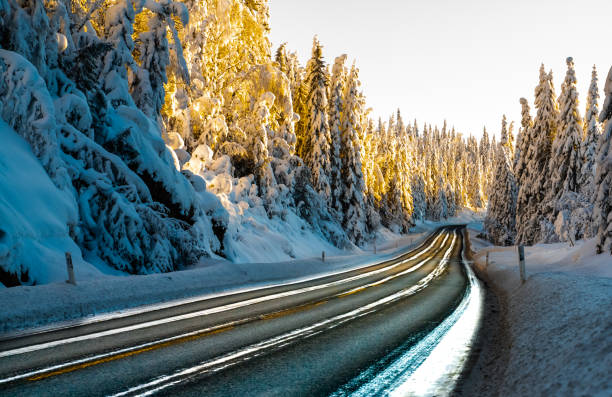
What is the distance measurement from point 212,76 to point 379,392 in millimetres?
28333

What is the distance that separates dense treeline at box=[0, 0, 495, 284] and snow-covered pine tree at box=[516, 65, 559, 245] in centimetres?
1558

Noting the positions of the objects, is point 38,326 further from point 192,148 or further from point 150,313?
point 192,148

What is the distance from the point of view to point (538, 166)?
38.7 meters

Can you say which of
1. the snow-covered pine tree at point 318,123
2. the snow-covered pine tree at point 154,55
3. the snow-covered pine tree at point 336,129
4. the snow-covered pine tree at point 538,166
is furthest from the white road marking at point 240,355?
the snow-covered pine tree at point 538,166

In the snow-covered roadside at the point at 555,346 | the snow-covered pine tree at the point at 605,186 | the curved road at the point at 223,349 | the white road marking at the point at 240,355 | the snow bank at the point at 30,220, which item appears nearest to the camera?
the snow-covered roadside at the point at 555,346

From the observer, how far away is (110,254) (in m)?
12.1

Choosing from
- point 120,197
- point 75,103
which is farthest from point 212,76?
point 120,197

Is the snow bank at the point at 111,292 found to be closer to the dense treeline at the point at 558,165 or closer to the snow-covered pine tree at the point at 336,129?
the dense treeline at the point at 558,165

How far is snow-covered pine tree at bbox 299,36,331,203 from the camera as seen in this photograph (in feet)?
128

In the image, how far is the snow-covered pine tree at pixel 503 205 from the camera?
5038 centimetres

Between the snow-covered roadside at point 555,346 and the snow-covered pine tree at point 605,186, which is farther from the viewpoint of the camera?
the snow-covered pine tree at point 605,186

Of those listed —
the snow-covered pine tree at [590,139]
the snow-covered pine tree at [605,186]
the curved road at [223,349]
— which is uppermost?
the snow-covered pine tree at [590,139]

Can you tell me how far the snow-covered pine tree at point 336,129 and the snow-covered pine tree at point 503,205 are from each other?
22781 mm

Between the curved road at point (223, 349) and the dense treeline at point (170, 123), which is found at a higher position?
the dense treeline at point (170, 123)
